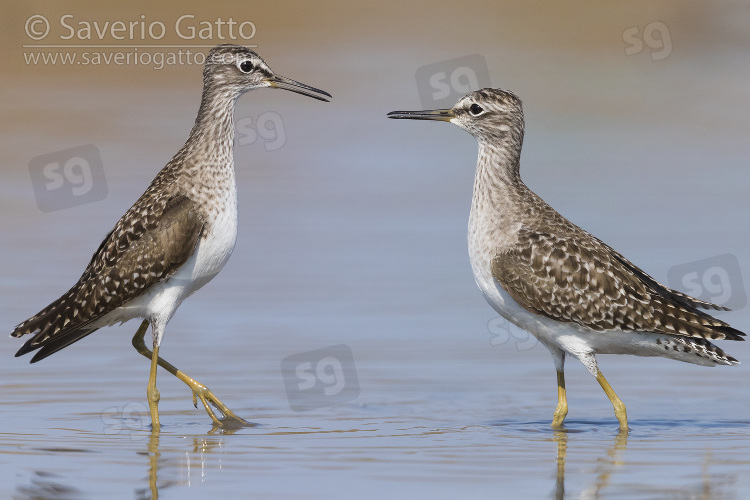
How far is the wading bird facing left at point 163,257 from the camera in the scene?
41.9ft

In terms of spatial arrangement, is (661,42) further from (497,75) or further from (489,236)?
(489,236)

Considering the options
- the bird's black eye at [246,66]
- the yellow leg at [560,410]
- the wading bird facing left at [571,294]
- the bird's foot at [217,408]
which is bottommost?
the yellow leg at [560,410]

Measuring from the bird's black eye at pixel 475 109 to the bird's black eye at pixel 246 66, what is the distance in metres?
2.13

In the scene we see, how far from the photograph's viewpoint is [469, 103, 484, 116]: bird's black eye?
14014 millimetres

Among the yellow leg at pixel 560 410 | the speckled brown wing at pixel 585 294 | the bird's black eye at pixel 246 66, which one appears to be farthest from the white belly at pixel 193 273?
the yellow leg at pixel 560 410

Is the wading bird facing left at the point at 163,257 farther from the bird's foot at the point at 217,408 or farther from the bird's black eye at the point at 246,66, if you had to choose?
the bird's black eye at the point at 246,66

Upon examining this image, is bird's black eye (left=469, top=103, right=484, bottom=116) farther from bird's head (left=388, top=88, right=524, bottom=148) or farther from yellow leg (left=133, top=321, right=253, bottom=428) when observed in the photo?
yellow leg (left=133, top=321, right=253, bottom=428)

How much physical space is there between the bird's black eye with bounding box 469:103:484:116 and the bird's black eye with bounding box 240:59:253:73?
2128mm

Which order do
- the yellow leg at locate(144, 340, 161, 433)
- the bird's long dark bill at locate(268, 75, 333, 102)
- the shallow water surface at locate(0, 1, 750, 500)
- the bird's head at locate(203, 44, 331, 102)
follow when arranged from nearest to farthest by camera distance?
the shallow water surface at locate(0, 1, 750, 500)
the yellow leg at locate(144, 340, 161, 433)
the bird's head at locate(203, 44, 331, 102)
the bird's long dark bill at locate(268, 75, 333, 102)

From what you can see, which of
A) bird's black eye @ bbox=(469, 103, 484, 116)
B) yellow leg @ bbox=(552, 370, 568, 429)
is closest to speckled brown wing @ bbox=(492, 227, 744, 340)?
yellow leg @ bbox=(552, 370, 568, 429)

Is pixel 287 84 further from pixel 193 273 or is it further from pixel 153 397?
pixel 153 397

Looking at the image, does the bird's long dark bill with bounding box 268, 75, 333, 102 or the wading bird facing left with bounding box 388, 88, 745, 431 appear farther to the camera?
the bird's long dark bill with bounding box 268, 75, 333, 102

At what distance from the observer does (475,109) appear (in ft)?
46.1

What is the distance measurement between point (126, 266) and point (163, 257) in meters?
0.41
